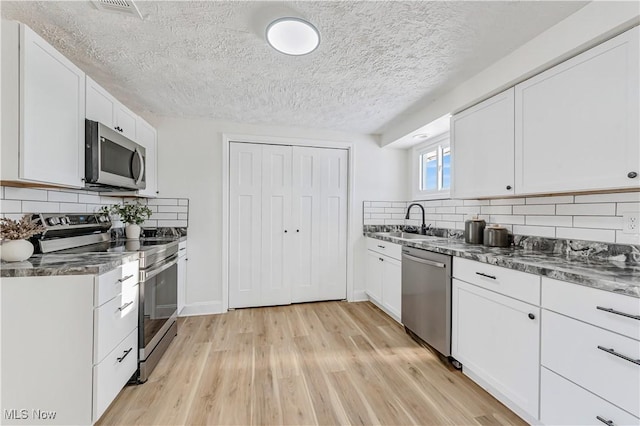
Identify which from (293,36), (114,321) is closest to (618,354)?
(293,36)

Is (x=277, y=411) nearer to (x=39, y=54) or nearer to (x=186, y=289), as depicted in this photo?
(x=186, y=289)

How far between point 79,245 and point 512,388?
3138 millimetres

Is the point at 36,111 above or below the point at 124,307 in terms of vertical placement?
above

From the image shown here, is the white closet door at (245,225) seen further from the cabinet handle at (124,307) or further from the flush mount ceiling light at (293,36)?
the flush mount ceiling light at (293,36)

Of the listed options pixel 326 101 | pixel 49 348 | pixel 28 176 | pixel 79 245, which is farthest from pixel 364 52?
pixel 79 245

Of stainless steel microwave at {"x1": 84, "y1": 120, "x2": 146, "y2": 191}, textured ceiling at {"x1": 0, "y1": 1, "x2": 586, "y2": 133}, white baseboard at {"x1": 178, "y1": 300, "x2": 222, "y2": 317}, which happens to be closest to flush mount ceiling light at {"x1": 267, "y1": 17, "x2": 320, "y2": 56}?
textured ceiling at {"x1": 0, "y1": 1, "x2": 586, "y2": 133}

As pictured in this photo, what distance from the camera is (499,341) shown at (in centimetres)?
160

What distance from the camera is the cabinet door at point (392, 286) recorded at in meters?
2.69

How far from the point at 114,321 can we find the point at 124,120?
1.66m

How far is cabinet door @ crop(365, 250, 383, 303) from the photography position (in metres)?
3.14

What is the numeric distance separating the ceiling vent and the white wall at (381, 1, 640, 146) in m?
2.27

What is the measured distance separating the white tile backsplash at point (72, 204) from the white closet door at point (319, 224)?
1368 mm

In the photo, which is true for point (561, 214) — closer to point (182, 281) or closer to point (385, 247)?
point (385, 247)

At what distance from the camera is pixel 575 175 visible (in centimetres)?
148
